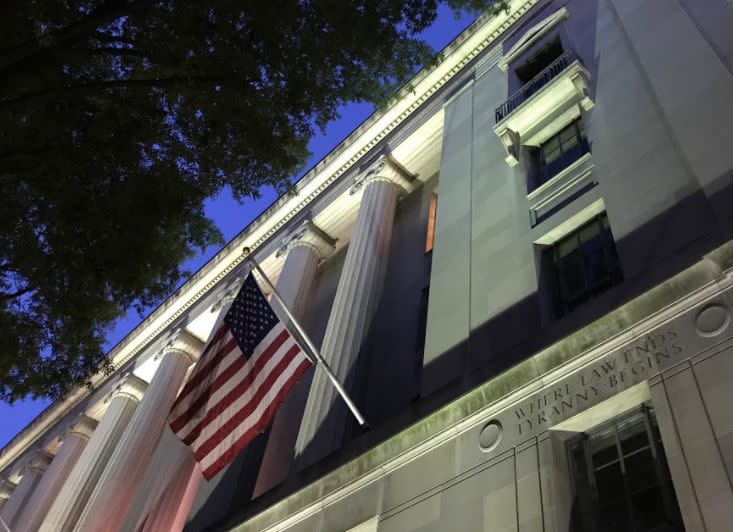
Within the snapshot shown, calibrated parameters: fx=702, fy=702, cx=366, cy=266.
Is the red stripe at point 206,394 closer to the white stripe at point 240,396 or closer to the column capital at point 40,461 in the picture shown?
the white stripe at point 240,396

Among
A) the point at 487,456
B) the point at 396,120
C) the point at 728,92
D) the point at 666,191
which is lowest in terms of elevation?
the point at 487,456

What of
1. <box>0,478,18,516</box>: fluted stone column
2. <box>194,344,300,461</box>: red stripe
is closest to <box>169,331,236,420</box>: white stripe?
<box>194,344,300,461</box>: red stripe

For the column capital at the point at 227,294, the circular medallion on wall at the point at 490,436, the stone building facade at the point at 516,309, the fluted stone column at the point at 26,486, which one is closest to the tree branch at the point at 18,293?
the stone building facade at the point at 516,309

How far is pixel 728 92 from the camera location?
509 inches

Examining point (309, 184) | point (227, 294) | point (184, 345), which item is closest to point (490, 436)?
point (309, 184)

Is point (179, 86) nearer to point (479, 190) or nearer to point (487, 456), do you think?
point (487, 456)

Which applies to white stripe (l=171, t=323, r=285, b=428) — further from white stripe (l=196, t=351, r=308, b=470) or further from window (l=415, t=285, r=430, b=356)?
window (l=415, t=285, r=430, b=356)

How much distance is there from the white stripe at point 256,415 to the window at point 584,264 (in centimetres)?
509

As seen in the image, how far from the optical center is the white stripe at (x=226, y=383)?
45.4 ft

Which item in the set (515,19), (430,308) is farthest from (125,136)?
(515,19)

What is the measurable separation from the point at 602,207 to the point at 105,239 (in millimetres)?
9375

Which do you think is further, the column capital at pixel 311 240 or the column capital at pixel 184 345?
the column capital at pixel 184 345

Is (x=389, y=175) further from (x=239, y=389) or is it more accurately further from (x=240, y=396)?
(x=240, y=396)

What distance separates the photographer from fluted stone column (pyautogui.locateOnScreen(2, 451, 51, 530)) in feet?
125
